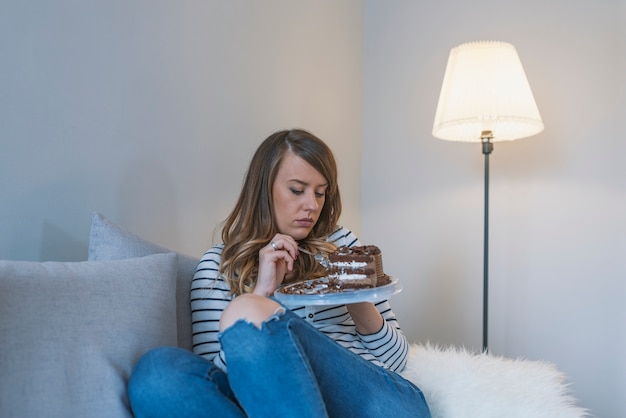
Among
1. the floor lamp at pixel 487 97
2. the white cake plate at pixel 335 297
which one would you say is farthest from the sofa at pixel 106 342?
the floor lamp at pixel 487 97

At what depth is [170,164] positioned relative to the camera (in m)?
1.73

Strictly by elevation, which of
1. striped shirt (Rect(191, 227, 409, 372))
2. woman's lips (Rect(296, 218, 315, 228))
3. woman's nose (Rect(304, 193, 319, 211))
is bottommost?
striped shirt (Rect(191, 227, 409, 372))

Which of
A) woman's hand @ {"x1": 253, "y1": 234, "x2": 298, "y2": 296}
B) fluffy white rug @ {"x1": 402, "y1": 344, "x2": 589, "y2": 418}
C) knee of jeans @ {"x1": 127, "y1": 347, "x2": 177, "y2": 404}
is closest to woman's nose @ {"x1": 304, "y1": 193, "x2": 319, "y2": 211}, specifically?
woman's hand @ {"x1": 253, "y1": 234, "x2": 298, "y2": 296}

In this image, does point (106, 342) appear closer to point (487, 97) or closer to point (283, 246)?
point (283, 246)

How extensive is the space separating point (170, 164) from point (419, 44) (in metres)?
1.51

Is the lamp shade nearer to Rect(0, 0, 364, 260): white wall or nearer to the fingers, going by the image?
Rect(0, 0, 364, 260): white wall

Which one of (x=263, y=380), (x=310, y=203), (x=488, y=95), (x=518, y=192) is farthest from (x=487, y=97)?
(x=263, y=380)

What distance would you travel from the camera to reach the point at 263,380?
0.93 meters

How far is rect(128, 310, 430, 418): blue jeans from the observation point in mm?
929

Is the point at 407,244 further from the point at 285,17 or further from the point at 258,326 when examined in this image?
the point at 258,326

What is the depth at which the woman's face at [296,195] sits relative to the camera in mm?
1554

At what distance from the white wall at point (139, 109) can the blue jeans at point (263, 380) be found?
51 centimetres

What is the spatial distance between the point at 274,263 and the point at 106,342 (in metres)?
0.47

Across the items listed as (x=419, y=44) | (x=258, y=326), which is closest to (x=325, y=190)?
(x=258, y=326)
